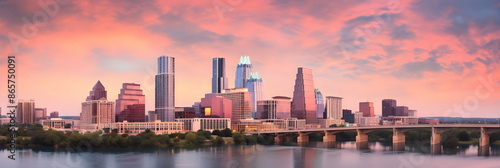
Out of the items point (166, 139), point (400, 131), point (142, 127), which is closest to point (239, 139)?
point (166, 139)

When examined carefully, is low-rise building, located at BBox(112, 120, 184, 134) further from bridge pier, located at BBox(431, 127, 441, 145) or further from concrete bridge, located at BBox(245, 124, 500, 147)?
bridge pier, located at BBox(431, 127, 441, 145)

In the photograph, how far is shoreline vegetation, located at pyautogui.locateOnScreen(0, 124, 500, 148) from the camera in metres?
107

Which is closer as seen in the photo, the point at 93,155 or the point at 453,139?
the point at 93,155

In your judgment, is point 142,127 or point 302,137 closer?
point 302,137

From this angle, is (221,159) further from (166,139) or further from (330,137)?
(330,137)

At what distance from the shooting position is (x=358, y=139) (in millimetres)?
143875

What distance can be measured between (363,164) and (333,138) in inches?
2746

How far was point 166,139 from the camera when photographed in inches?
4520

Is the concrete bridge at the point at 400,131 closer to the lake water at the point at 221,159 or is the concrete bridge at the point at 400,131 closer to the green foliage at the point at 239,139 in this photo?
the green foliage at the point at 239,139

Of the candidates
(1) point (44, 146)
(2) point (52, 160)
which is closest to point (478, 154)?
(2) point (52, 160)

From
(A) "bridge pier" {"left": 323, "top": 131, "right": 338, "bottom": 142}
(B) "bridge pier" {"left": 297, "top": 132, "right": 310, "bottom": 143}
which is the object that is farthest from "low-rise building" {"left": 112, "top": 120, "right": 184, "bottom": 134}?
(A) "bridge pier" {"left": 323, "top": 131, "right": 338, "bottom": 142}

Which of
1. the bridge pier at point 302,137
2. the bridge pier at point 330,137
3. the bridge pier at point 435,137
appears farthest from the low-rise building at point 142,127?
the bridge pier at point 435,137

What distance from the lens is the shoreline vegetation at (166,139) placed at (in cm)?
10719

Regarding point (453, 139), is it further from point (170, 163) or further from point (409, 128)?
point (170, 163)
